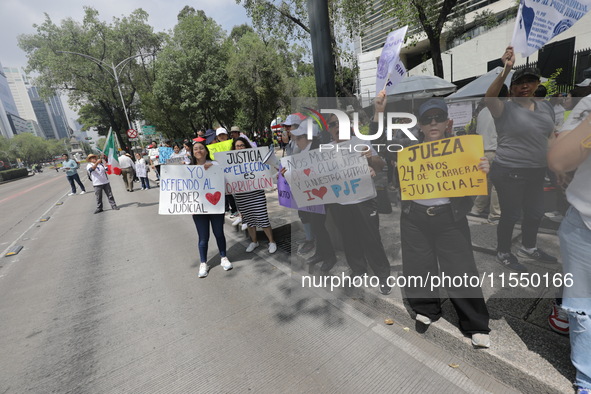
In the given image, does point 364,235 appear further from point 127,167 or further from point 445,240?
point 127,167

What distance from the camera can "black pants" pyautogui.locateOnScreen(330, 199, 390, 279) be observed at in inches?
123

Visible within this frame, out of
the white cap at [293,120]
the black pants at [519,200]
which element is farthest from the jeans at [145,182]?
the black pants at [519,200]

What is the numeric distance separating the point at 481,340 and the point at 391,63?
2269mm

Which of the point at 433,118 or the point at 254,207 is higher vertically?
the point at 433,118

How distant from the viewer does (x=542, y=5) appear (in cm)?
202

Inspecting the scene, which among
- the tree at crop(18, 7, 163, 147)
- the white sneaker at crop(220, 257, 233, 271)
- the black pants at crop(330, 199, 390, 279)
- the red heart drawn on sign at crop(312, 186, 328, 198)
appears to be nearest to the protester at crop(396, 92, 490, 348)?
the black pants at crop(330, 199, 390, 279)

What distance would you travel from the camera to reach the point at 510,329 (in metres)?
2.31

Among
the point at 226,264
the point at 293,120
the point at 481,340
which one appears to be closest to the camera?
the point at 481,340

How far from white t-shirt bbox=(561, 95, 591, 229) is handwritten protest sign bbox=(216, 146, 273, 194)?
3.34 meters

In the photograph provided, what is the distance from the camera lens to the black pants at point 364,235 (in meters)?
3.12

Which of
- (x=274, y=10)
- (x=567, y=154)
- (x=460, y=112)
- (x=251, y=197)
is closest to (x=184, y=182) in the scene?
(x=251, y=197)

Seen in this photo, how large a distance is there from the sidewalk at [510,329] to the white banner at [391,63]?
2.06 meters

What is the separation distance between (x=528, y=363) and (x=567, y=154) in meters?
1.41

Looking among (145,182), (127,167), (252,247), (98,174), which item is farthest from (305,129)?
(145,182)
